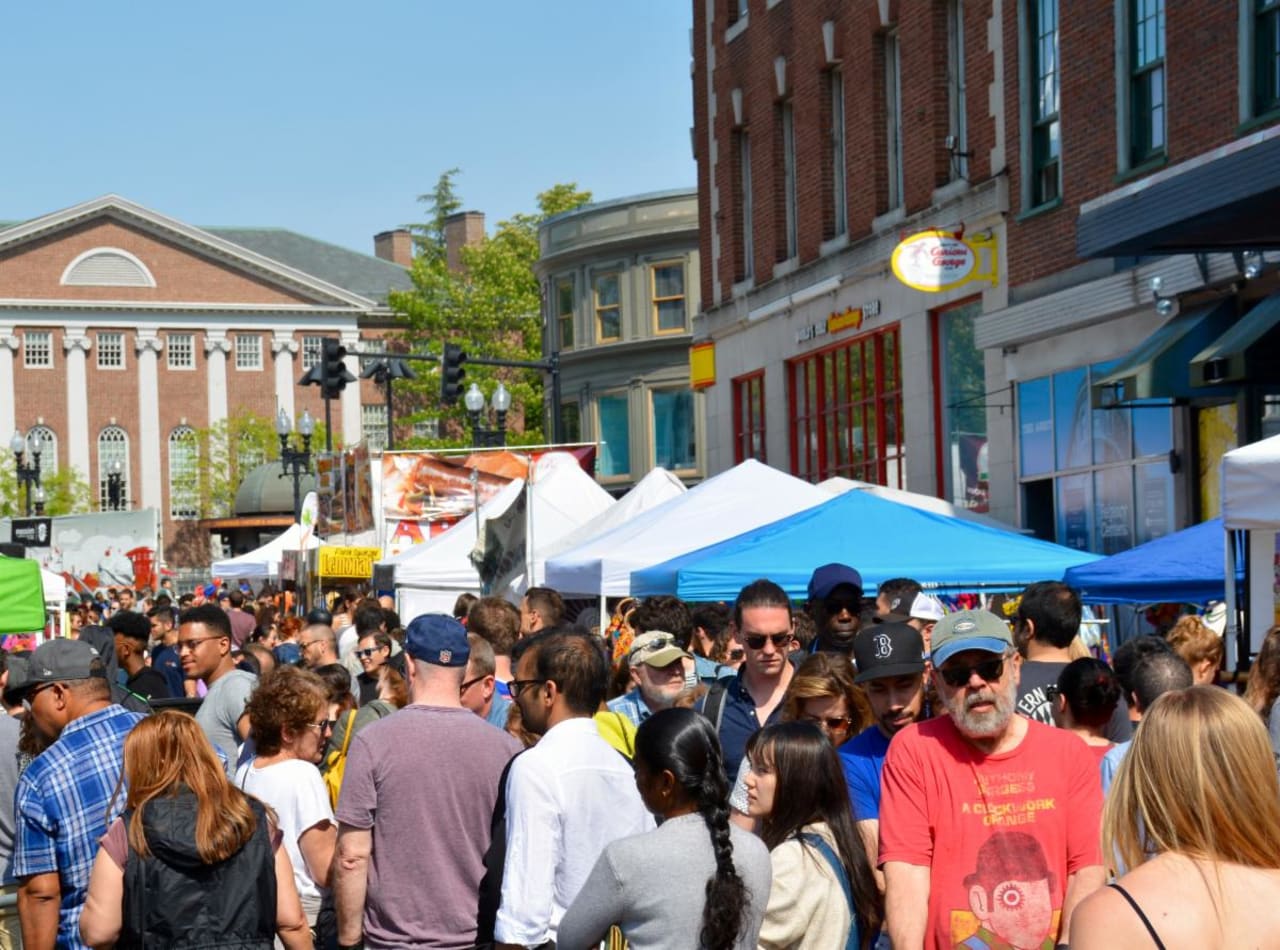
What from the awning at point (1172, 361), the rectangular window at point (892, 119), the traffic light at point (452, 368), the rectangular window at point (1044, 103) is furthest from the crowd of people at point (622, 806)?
the traffic light at point (452, 368)

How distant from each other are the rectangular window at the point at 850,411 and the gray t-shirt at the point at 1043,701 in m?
17.4

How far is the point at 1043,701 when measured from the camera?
7.62 m

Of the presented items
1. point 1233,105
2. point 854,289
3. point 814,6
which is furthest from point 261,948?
point 814,6

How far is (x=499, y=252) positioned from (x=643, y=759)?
237ft

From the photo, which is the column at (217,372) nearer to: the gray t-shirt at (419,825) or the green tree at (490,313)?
the green tree at (490,313)

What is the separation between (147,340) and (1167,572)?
8134 cm

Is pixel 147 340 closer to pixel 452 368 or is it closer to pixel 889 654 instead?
pixel 452 368

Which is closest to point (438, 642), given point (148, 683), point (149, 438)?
point (148, 683)

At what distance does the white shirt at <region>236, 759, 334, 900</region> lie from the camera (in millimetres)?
7250

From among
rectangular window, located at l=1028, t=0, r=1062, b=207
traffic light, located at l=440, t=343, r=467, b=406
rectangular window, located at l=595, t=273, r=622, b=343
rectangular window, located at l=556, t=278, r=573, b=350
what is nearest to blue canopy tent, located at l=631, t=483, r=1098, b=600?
rectangular window, located at l=1028, t=0, r=1062, b=207

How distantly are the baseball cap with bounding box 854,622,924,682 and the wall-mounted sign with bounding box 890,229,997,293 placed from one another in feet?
52.1

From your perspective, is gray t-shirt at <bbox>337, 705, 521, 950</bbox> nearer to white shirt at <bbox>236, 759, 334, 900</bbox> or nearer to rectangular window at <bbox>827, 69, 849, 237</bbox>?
white shirt at <bbox>236, 759, 334, 900</bbox>

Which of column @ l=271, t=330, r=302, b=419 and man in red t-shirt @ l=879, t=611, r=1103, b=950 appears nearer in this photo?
man in red t-shirt @ l=879, t=611, r=1103, b=950

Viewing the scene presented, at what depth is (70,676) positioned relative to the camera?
22.7 feet
